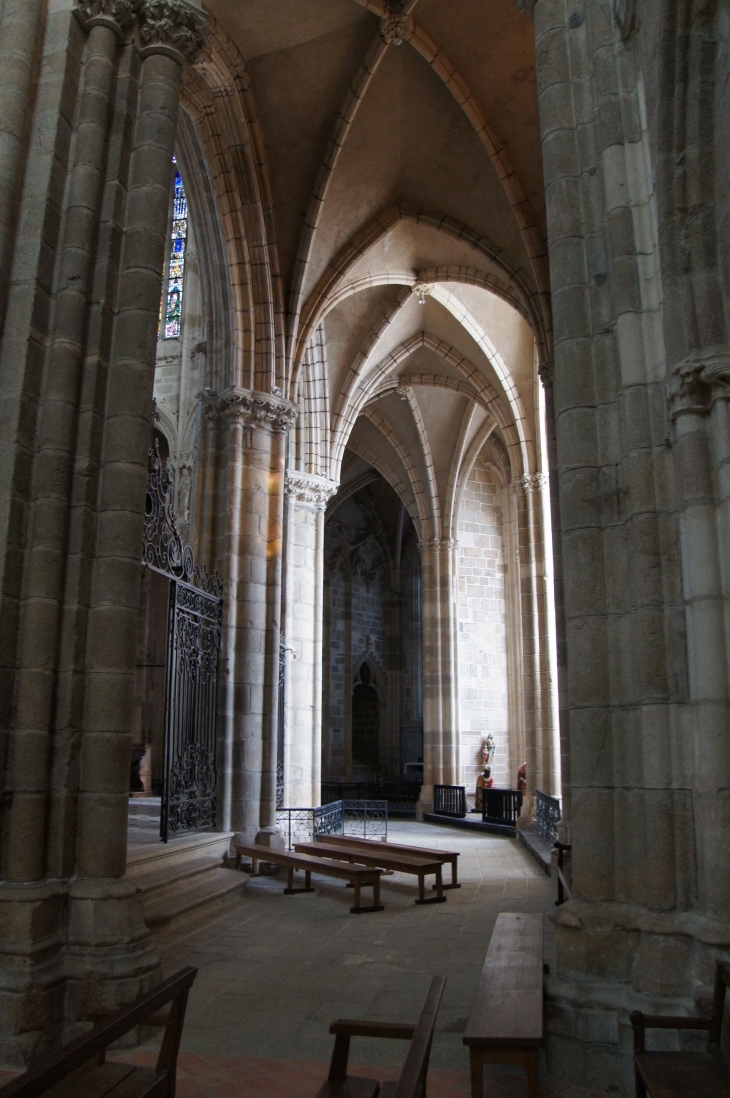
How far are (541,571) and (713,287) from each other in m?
11.9

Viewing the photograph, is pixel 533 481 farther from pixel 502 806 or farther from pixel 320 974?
pixel 320 974

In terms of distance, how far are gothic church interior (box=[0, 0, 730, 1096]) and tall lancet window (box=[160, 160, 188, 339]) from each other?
7.07m

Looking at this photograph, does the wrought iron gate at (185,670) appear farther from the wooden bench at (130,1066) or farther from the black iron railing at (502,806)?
the black iron railing at (502,806)

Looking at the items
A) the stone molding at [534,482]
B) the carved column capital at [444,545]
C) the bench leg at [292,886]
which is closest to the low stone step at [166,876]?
the bench leg at [292,886]

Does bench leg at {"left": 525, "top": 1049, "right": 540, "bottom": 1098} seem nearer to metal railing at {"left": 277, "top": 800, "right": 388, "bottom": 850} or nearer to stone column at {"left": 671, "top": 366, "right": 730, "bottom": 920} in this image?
stone column at {"left": 671, "top": 366, "right": 730, "bottom": 920}

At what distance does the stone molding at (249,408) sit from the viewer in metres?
11.2

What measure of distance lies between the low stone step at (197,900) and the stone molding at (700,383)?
17.4 ft

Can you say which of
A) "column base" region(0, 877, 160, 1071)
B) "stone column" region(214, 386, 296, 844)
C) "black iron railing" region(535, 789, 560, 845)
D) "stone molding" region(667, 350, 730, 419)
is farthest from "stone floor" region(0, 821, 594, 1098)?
"black iron railing" region(535, 789, 560, 845)

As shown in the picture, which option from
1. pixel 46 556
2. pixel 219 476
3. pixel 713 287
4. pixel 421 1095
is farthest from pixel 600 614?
pixel 219 476

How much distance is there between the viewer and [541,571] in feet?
52.2

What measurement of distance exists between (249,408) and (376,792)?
52.4 ft

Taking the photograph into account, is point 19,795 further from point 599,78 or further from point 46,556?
point 599,78

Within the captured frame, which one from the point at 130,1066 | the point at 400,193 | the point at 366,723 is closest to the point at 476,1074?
the point at 130,1066

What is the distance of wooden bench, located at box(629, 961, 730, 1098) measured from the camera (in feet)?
9.81
